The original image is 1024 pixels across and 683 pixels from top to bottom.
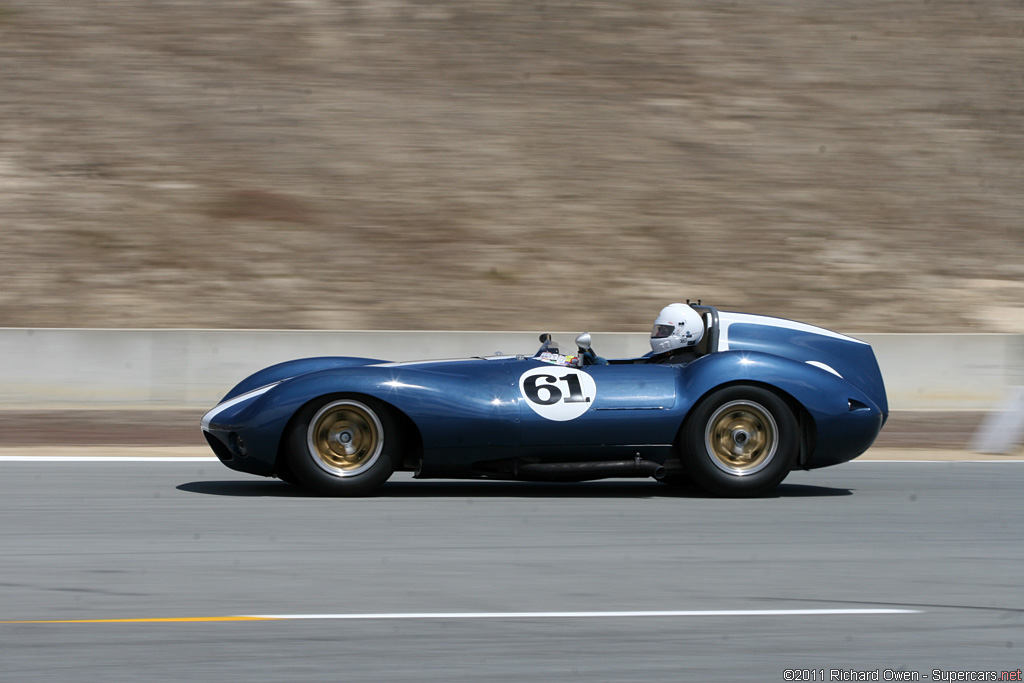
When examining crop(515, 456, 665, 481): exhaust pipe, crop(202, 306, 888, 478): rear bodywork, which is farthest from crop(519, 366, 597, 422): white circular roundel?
crop(515, 456, 665, 481): exhaust pipe

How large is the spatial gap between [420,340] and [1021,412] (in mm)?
5718

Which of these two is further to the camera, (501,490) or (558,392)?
(501,490)

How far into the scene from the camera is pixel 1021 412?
962 centimetres

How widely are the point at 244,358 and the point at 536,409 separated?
604 cm

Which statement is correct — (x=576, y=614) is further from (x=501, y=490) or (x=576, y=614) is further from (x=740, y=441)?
(x=501, y=490)

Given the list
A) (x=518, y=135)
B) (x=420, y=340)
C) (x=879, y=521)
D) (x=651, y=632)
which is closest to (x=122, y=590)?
(x=651, y=632)

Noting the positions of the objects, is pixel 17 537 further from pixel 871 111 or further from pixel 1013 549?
pixel 871 111

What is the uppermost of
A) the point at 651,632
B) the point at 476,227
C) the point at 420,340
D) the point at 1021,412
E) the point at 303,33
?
the point at 303,33

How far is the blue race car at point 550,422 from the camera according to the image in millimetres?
6613

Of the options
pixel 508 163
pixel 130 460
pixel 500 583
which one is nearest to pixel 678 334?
pixel 500 583

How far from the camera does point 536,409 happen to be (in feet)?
21.8

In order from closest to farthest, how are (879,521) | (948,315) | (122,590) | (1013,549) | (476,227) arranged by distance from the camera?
(122,590) → (1013,549) → (879,521) → (948,315) → (476,227)

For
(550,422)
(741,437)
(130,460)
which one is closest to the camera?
(550,422)

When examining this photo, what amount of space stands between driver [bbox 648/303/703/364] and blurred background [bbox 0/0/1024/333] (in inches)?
318
